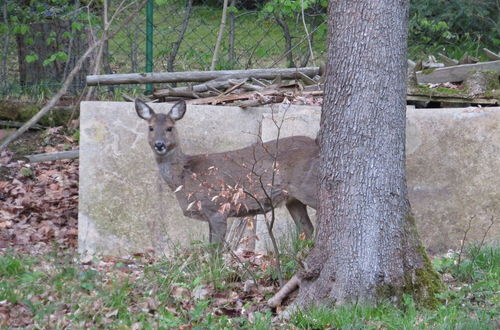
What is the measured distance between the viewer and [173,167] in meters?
8.80

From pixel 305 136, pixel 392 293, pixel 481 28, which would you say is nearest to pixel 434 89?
pixel 305 136

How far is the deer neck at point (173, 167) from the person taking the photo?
345 inches

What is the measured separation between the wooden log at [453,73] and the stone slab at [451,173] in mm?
959

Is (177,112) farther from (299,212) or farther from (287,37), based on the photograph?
(287,37)

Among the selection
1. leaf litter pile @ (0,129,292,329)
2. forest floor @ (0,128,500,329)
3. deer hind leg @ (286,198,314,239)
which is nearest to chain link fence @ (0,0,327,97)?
deer hind leg @ (286,198,314,239)

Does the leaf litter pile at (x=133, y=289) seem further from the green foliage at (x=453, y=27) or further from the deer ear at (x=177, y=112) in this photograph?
the green foliage at (x=453, y=27)

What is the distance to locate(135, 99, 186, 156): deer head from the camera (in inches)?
343

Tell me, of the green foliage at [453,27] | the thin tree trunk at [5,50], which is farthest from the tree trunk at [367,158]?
the green foliage at [453,27]

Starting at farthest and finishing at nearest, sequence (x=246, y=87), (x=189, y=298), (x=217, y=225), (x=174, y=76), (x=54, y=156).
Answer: (x=54, y=156) < (x=174, y=76) < (x=246, y=87) < (x=217, y=225) < (x=189, y=298)

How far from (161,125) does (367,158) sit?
11.2ft

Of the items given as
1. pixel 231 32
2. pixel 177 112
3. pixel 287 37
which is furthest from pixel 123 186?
pixel 287 37

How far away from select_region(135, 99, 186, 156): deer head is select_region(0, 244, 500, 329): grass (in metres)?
1.89

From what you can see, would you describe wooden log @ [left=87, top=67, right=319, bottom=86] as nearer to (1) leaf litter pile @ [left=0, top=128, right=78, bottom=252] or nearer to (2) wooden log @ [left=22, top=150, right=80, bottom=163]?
(2) wooden log @ [left=22, top=150, right=80, bottom=163]

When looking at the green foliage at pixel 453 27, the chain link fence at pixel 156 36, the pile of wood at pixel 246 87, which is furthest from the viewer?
the green foliage at pixel 453 27
